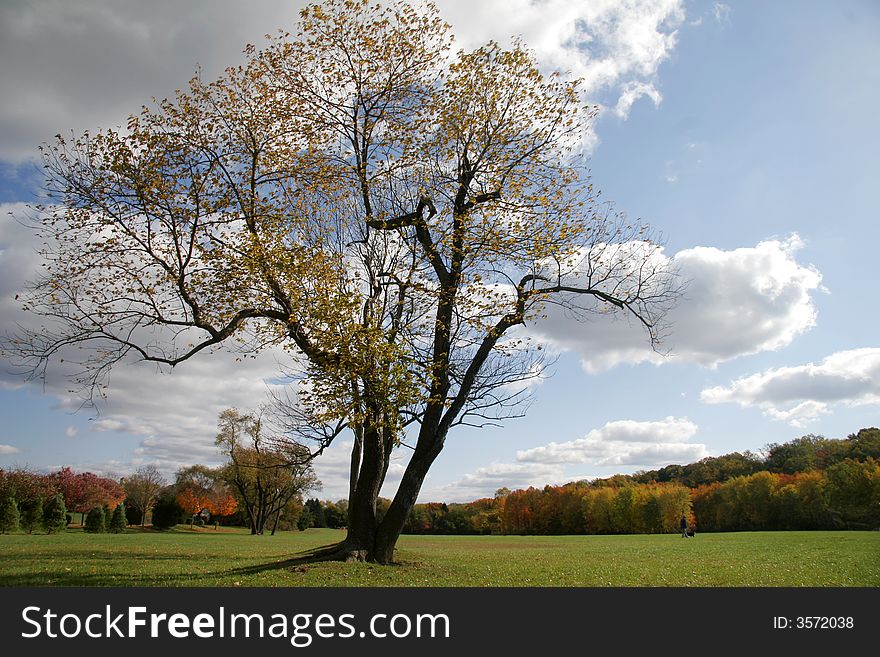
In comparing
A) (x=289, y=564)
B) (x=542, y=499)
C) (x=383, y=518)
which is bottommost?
(x=542, y=499)

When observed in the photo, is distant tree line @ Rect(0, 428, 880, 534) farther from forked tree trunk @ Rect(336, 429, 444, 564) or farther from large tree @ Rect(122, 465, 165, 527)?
forked tree trunk @ Rect(336, 429, 444, 564)

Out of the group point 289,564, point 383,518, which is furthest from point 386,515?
point 289,564

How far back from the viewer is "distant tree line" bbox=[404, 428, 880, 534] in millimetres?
68688

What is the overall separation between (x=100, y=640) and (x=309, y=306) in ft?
35.4

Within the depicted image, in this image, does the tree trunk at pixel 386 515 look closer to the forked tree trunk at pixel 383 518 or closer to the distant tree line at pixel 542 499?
the forked tree trunk at pixel 383 518

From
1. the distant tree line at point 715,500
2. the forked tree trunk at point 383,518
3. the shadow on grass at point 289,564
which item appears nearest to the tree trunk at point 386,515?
the forked tree trunk at point 383,518

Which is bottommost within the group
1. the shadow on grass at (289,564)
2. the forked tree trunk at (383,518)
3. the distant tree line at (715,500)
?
the distant tree line at (715,500)

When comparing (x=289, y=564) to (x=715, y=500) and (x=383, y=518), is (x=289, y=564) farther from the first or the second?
(x=715, y=500)

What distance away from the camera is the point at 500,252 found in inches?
789

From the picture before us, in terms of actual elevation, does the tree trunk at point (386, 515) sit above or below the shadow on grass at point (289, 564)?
above

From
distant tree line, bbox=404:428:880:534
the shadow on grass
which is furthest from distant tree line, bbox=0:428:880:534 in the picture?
the shadow on grass

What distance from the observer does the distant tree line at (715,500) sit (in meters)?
68.7

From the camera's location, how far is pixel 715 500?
8475 centimetres

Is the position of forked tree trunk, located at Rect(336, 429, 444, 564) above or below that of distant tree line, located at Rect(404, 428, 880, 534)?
above
